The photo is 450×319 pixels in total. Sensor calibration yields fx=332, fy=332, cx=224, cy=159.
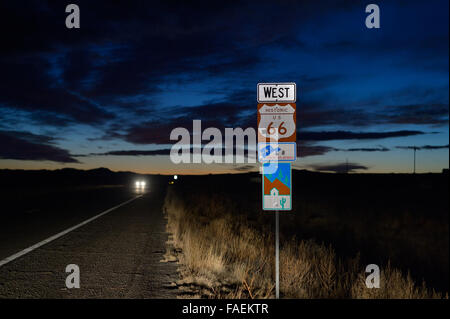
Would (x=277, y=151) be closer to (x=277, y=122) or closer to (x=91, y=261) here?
(x=277, y=122)

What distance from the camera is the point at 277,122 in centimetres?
478

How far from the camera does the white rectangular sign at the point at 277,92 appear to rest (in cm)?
481

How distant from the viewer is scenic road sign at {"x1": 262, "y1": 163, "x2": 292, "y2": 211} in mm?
4809

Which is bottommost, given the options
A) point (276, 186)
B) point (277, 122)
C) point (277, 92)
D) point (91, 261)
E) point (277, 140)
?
point (91, 261)

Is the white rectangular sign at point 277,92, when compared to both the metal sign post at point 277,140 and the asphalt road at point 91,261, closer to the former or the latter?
the metal sign post at point 277,140

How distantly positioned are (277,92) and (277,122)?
0.44m

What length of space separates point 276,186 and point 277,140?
67 cm

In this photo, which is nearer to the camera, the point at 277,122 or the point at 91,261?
the point at 277,122

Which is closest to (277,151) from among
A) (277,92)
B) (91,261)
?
(277,92)

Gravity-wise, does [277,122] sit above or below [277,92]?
below

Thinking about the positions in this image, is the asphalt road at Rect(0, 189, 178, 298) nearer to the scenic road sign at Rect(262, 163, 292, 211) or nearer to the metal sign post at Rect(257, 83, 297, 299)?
the scenic road sign at Rect(262, 163, 292, 211)

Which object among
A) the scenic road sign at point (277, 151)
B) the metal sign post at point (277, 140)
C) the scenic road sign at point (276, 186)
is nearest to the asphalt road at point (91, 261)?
the scenic road sign at point (276, 186)

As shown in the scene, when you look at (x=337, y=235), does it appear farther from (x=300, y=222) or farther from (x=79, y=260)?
(x=79, y=260)

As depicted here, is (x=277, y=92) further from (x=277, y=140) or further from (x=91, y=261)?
(x=91, y=261)
